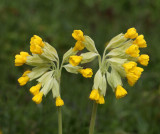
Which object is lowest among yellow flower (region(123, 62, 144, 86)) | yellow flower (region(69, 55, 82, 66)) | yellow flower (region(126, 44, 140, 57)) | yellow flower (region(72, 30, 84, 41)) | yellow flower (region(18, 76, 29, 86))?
yellow flower (region(18, 76, 29, 86))

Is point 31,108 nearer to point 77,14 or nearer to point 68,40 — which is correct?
point 68,40

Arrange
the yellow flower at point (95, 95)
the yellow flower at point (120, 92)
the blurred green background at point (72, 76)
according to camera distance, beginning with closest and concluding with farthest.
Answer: the yellow flower at point (95, 95)
the yellow flower at point (120, 92)
the blurred green background at point (72, 76)

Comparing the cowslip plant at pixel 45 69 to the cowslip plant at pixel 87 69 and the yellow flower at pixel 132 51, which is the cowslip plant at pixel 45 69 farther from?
the yellow flower at pixel 132 51

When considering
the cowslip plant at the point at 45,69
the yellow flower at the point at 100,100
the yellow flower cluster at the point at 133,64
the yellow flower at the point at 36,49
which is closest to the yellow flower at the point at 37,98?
the cowslip plant at the point at 45,69

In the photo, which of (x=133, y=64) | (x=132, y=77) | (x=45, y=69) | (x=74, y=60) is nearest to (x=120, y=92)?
(x=132, y=77)

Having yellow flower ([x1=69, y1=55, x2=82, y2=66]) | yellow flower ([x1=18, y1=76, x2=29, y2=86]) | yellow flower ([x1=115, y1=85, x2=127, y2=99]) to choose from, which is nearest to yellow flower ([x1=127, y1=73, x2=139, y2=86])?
yellow flower ([x1=115, y1=85, x2=127, y2=99])

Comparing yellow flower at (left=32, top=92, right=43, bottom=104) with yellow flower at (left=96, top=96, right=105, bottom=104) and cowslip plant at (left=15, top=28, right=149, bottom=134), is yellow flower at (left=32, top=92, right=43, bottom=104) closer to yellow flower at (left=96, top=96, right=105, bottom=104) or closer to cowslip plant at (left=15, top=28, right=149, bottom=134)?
cowslip plant at (left=15, top=28, right=149, bottom=134)

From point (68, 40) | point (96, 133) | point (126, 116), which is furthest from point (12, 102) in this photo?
point (68, 40)

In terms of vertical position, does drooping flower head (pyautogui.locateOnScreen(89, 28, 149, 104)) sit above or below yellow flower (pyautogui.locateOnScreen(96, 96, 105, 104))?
above

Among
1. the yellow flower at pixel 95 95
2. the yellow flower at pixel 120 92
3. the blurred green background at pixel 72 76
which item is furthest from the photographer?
the blurred green background at pixel 72 76
